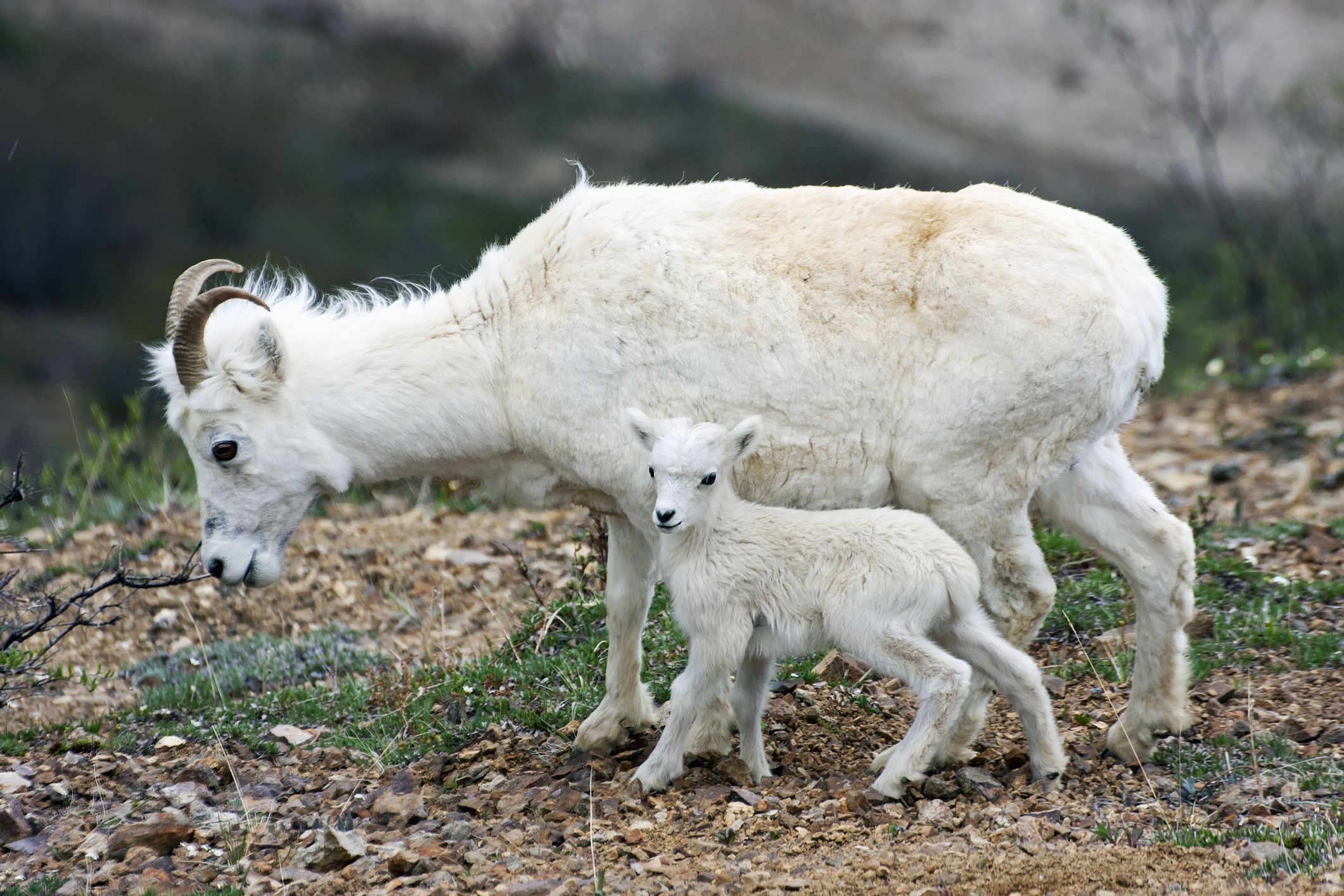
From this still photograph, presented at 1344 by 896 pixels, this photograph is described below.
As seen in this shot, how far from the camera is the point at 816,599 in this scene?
15.4 ft

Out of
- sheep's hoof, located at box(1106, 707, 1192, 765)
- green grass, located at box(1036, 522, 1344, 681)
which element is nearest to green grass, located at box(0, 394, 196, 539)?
→ green grass, located at box(1036, 522, 1344, 681)

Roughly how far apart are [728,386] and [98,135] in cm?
1468

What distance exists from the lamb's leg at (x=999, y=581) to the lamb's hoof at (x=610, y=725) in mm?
1309

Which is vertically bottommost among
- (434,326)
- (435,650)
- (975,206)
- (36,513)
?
(36,513)

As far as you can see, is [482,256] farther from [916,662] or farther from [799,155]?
[799,155]

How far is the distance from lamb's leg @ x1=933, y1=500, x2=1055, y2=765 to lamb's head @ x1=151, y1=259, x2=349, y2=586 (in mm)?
2402

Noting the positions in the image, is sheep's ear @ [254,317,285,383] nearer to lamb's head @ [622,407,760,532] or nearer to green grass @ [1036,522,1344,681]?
lamb's head @ [622,407,760,532]

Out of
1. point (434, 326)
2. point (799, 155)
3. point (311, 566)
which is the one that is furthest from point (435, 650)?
point (799, 155)

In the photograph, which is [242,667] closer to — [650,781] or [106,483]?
[650,781]

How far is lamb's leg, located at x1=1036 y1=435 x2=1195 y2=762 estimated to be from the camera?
17.3ft

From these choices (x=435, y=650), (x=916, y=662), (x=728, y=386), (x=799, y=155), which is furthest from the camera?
(x=799, y=155)

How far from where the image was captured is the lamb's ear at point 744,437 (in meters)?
4.72

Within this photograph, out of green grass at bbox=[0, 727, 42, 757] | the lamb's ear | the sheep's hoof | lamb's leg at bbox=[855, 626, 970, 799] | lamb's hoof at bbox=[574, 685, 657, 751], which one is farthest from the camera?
green grass at bbox=[0, 727, 42, 757]

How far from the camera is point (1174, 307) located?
47.7 feet
